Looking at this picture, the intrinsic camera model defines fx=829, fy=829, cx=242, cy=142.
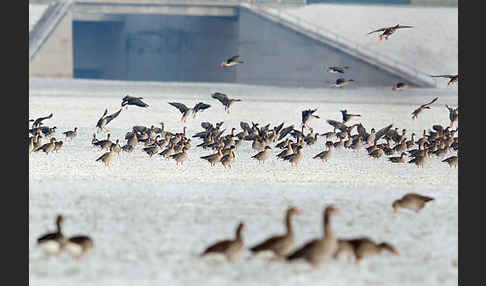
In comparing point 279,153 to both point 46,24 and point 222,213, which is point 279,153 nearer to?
point 222,213

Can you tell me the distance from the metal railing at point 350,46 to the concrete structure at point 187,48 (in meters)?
0.25

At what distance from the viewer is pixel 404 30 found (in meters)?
63.3

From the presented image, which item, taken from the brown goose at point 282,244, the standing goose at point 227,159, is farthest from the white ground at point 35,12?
the brown goose at point 282,244

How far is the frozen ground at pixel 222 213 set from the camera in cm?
1169

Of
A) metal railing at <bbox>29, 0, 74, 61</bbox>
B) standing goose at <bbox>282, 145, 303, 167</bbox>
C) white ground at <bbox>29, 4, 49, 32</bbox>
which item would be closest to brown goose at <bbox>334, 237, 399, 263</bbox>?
standing goose at <bbox>282, 145, 303, 167</bbox>

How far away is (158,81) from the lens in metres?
68.3

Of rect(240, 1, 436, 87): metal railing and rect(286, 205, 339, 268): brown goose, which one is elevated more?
rect(240, 1, 436, 87): metal railing

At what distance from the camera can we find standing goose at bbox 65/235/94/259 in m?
12.2

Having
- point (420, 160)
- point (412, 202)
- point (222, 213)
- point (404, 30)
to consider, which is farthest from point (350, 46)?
point (222, 213)

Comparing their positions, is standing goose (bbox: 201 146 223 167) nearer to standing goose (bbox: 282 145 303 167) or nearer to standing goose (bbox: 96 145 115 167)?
standing goose (bbox: 282 145 303 167)

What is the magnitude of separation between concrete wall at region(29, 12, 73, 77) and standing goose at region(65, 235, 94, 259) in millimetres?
51687

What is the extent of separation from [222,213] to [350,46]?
4341 cm

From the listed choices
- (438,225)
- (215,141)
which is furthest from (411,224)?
(215,141)

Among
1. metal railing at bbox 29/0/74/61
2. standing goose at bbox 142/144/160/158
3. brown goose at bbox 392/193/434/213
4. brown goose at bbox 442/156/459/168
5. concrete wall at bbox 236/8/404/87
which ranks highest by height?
metal railing at bbox 29/0/74/61
